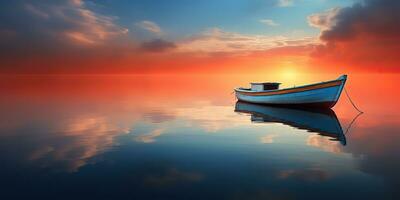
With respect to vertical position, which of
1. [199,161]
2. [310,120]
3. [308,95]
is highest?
[308,95]

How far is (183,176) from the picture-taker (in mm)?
11852

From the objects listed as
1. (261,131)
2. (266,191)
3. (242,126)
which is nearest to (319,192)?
(266,191)

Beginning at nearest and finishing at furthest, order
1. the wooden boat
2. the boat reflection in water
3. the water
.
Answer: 1. the water
2. the boat reflection in water
3. the wooden boat

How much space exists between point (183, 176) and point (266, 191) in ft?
10.5

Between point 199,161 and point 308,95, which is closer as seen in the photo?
point 199,161

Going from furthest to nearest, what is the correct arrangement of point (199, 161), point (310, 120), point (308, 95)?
point (308, 95) < point (310, 120) < point (199, 161)

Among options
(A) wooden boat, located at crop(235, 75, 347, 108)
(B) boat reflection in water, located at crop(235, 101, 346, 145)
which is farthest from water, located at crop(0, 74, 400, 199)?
(A) wooden boat, located at crop(235, 75, 347, 108)

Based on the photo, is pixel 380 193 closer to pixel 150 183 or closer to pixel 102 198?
pixel 150 183

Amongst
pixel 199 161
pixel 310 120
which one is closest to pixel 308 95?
pixel 310 120

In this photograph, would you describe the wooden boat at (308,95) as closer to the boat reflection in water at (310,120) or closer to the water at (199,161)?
the boat reflection in water at (310,120)

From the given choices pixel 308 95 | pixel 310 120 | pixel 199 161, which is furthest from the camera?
pixel 308 95

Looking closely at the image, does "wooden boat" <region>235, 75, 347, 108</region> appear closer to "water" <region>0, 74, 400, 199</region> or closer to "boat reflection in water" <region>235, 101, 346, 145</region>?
"boat reflection in water" <region>235, 101, 346, 145</region>

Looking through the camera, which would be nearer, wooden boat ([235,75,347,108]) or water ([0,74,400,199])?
water ([0,74,400,199])

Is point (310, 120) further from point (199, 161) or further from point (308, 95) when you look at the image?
point (199, 161)
